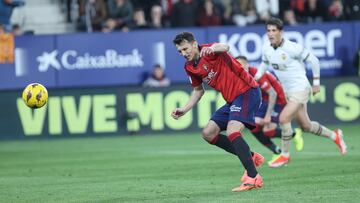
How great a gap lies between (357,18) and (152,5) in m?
5.25

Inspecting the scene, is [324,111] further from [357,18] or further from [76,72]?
[76,72]

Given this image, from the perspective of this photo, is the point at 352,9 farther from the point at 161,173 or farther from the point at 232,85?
the point at 232,85

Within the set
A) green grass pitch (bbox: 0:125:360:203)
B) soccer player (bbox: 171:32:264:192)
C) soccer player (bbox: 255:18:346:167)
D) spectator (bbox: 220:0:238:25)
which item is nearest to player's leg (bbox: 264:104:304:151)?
green grass pitch (bbox: 0:125:360:203)

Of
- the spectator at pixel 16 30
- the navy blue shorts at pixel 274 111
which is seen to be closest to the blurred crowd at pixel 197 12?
the spectator at pixel 16 30

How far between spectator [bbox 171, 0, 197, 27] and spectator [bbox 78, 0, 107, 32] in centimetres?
182

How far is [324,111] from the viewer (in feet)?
74.3

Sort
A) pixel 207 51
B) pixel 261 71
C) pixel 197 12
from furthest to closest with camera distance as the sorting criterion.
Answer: pixel 197 12
pixel 261 71
pixel 207 51

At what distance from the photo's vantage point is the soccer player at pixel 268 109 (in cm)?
1549

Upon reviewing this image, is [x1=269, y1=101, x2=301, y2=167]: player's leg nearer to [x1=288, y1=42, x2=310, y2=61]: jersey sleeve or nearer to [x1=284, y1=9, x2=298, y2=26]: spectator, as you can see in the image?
[x1=288, y1=42, x2=310, y2=61]: jersey sleeve

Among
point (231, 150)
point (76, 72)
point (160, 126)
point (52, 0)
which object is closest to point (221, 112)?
point (231, 150)

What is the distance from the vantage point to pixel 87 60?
2327cm

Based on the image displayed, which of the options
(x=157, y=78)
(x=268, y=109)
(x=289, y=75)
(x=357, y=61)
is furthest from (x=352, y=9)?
(x=289, y=75)

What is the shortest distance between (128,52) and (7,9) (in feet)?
10.3

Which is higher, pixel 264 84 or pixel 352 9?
pixel 352 9
